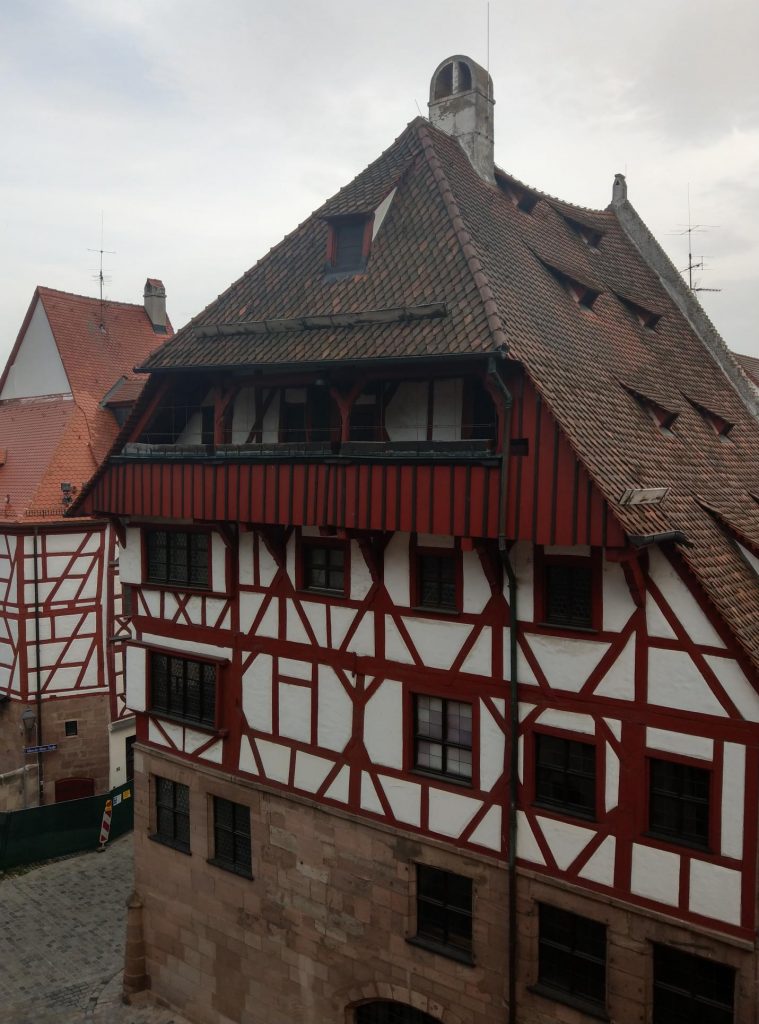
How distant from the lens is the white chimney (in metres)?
15.9

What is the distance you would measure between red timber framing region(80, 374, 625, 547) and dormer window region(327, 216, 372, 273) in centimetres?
337

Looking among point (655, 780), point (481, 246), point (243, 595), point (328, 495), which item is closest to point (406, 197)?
point (481, 246)

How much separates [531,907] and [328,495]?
→ 20.0ft

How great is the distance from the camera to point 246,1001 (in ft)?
46.1

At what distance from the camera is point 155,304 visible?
30969 mm

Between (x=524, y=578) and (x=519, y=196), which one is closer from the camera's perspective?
(x=524, y=578)

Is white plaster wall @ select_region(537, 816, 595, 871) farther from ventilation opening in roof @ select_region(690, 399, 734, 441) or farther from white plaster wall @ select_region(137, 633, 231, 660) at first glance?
ventilation opening in roof @ select_region(690, 399, 734, 441)

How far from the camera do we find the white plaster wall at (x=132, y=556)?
15250 millimetres

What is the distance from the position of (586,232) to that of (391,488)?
10.5 m

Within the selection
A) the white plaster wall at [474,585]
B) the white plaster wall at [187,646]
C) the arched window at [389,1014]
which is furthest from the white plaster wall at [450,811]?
the white plaster wall at [187,646]

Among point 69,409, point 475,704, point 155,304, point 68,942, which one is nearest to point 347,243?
point 475,704

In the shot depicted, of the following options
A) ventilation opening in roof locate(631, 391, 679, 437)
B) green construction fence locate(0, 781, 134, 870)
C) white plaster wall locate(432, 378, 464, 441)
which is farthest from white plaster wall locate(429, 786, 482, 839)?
green construction fence locate(0, 781, 134, 870)

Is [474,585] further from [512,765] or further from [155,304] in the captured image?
[155,304]

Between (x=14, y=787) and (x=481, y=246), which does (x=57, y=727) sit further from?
(x=481, y=246)
